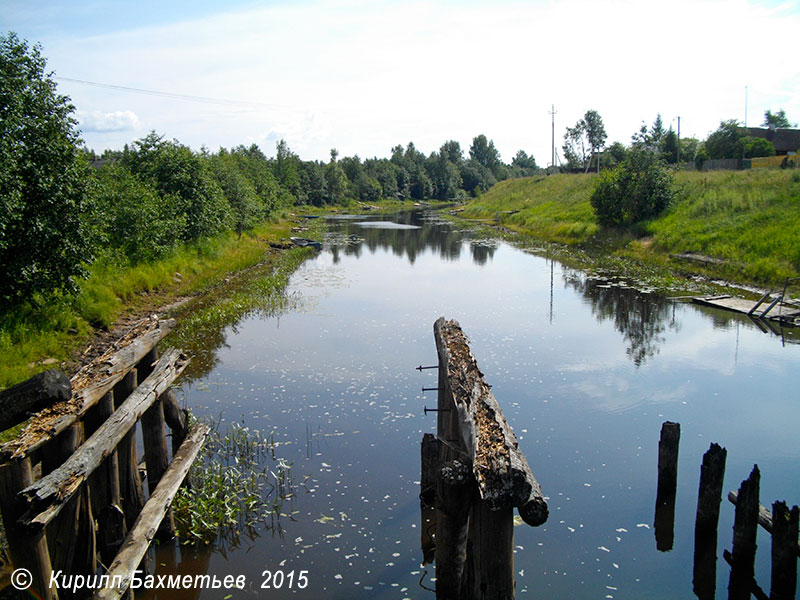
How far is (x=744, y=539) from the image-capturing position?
22.9 feet

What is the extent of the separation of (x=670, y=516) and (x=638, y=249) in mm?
27579

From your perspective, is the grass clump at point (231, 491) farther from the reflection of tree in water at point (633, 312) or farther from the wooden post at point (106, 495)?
the reflection of tree in water at point (633, 312)

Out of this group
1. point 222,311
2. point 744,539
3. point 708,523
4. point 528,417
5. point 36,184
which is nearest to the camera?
point 744,539

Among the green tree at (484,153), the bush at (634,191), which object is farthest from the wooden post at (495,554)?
the green tree at (484,153)

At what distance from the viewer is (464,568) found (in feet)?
20.1

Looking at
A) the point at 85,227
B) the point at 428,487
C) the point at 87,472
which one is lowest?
the point at 428,487

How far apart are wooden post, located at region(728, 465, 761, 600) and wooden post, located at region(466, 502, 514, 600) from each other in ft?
10.5

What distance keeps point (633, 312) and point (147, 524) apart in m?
18.3

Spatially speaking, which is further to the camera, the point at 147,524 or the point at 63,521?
the point at 147,524

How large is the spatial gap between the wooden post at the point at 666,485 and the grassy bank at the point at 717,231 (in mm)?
18639

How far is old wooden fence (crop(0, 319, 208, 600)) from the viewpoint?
4941mm

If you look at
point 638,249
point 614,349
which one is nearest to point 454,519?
point 614,349

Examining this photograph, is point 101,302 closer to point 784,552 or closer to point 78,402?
point 78,402

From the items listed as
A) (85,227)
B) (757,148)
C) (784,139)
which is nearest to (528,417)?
(85,227)
